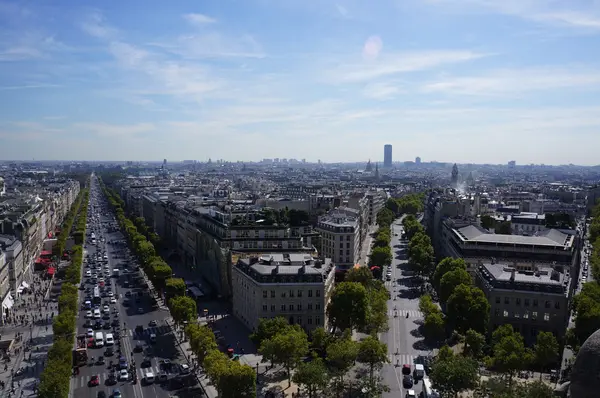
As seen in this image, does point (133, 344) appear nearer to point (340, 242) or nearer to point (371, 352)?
point (371, 352)

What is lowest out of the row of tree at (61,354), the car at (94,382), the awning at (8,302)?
the car at (94,382)

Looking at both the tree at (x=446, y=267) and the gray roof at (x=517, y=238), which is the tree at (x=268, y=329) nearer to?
the tree at (x=446, y=267)

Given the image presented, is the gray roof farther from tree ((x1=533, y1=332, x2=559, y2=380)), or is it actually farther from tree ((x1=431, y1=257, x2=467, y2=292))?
tree ((x1=533, y1=332, x2=559, y2=380))

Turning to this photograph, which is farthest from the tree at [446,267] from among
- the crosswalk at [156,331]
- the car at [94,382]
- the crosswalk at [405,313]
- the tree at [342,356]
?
the car at [94,382]

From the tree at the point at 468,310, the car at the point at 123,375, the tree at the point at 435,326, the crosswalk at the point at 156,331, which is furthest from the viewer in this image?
the crosswalk at the point at 156,331

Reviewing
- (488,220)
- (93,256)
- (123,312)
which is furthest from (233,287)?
(488,220)

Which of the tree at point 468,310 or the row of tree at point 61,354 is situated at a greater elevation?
the tree at point 468,310

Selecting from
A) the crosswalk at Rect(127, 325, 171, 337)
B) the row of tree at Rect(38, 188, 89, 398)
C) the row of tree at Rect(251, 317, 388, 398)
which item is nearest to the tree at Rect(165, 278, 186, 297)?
the crosswalk at Rect(127, 325, 171, 337)
